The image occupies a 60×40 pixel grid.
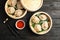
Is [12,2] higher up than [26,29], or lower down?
higher up

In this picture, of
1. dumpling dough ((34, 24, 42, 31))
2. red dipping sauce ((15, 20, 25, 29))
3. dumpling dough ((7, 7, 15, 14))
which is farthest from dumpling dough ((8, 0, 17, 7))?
dumpling dough ((34, 24, 42, 31))

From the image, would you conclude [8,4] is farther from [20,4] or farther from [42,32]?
[42,32]

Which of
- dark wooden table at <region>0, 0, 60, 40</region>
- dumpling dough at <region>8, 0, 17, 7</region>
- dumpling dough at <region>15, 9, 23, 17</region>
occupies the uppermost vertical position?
dumpling dough at <region>8, 0, 17, 7</region>

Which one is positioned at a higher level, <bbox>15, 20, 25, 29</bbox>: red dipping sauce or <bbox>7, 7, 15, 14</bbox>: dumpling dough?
<bbox>7, 7, 15, 14</bbox>: dumpling dough

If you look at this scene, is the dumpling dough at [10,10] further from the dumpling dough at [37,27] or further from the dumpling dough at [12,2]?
the dumpling dough at [37,27]

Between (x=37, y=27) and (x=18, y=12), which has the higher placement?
(x=18, y=12)

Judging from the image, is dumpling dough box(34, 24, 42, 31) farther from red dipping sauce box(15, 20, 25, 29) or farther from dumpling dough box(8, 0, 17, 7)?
dumpling dough box(8, 0, 17, 7)

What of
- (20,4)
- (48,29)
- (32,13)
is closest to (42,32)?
(48,29)

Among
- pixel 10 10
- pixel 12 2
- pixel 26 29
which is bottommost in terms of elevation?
pixel 26 29

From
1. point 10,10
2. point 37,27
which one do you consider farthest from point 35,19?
point 10,10

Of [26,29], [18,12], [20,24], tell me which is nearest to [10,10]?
[18,12]

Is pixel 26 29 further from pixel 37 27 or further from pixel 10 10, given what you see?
pixel 10 10
